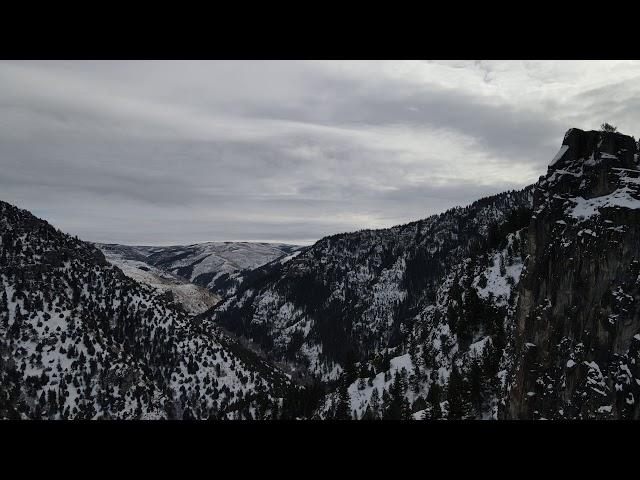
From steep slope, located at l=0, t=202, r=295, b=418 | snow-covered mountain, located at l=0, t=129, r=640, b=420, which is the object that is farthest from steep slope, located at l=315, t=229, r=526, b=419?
steep slope, located at l=0, t=202, r=295, b=418

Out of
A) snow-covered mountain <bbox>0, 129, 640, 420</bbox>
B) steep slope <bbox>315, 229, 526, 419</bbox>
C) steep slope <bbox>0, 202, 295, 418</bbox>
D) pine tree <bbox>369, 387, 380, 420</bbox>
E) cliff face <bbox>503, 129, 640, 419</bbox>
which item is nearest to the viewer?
cliff face <bbox>503, 129, 640, 419</bbox>

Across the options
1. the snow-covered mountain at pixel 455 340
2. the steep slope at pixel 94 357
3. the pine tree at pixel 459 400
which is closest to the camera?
the snow-covered mountain at pixel 455 340

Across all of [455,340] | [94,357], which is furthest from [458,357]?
[94,357]

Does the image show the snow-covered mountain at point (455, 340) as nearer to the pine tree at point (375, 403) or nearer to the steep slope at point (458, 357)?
the pine tree at point (375, 403)

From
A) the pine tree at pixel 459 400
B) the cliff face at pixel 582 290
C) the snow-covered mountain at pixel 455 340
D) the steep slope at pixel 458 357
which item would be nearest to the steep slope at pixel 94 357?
the snow-covered mountain at pixel 455 340

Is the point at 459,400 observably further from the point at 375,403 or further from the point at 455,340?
the point at 455,340

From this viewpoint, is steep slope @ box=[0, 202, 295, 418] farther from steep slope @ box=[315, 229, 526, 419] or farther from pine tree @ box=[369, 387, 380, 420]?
pine tree @ box=[369, 387, 380, 420]
